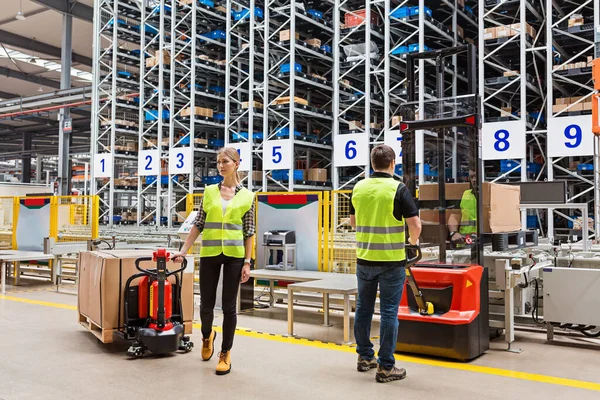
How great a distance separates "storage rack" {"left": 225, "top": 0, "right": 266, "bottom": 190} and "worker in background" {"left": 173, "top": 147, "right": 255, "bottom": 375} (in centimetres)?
978

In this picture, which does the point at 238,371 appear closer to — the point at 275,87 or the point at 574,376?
the point at 574,376

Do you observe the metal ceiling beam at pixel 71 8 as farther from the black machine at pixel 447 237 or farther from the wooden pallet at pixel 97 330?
the black machine at pixel 447 237

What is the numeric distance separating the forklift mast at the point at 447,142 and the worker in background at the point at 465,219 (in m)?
0.01

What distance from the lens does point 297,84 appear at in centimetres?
1500

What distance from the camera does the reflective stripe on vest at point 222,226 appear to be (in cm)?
435

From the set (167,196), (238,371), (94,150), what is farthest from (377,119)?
(238,371)

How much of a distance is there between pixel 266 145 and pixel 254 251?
6.65m

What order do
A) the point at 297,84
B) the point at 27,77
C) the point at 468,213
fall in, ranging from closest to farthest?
the point at 468,213, the point at 297,84, the point at 27,77

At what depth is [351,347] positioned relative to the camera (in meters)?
5.38

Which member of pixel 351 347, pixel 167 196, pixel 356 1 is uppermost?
pixel 356 1

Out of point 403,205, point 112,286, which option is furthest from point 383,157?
point 112,286

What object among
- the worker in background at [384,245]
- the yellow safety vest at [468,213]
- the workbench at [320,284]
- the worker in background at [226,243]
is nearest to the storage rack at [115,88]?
the workbench at [320,284]

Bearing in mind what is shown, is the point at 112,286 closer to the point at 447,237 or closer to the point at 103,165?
the point at 447,237

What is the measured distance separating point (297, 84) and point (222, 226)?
11.2 meters
